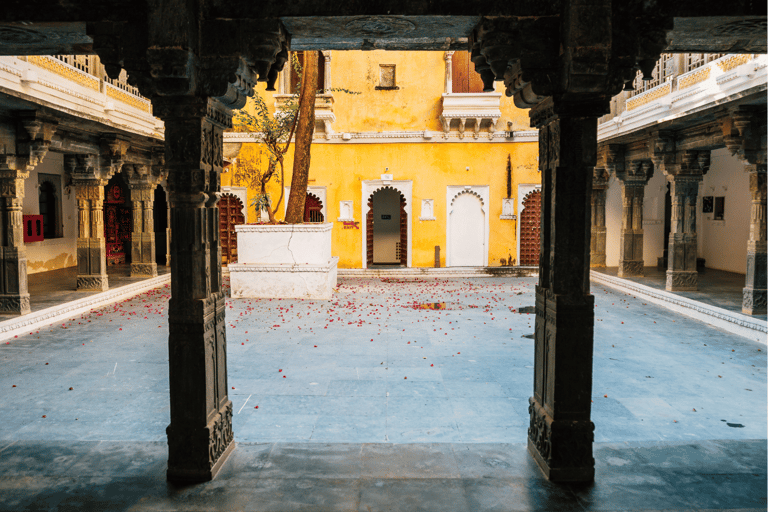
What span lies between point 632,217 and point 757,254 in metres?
4.45

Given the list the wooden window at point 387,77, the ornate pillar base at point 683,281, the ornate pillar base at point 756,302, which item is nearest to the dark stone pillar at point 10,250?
the wooden window at point 387,77

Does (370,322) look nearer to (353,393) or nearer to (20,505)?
(353,393)

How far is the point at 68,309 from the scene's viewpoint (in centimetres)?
902

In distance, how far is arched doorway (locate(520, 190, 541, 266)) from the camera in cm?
1492

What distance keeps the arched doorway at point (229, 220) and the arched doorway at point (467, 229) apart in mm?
6047

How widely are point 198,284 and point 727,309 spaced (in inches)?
339

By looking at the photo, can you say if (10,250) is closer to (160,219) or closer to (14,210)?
(14,210)

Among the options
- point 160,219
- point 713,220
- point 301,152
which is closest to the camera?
point 301,152

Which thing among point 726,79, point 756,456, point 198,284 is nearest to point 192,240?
point 198,284

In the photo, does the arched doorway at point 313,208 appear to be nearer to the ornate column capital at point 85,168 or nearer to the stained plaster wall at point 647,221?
the ornate column capital at point 85,168

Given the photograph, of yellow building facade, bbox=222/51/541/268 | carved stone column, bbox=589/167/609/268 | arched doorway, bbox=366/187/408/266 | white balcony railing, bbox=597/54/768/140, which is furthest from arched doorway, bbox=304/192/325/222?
white balcony railing, bbox=597/54/768/140

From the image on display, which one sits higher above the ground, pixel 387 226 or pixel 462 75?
pixel 462 75

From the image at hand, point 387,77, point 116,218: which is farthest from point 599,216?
point 116,218

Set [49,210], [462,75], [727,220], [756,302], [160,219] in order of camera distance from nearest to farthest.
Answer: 1. [756,302]
2. [727,220]
3. [49,210]
4. [462,75]
5. [160,219]
